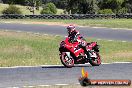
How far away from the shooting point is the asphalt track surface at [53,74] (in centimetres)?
1265

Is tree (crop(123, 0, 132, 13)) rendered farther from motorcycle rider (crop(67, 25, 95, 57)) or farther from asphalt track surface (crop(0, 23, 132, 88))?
motorcycle rider (crop(67, 25, 95, 57))

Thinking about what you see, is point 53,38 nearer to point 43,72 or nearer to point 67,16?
point 43,72

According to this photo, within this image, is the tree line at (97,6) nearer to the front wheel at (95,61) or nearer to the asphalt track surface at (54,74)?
the front wheel at (95,61)

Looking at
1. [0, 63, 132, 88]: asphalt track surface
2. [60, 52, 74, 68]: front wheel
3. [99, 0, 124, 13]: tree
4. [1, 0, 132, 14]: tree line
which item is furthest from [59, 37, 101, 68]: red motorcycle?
[99, 0, 124, 13]: tree

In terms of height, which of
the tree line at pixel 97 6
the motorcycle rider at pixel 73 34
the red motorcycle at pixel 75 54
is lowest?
the tree line at pixel 97 6

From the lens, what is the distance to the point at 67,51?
15242mm

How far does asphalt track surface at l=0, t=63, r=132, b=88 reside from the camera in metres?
12.6

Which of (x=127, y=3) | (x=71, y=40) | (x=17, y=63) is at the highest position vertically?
(x=71, y=40)

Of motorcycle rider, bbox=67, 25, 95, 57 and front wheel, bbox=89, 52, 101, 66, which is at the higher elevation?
motorcycle rider, bbox=67, 25, 95, 57

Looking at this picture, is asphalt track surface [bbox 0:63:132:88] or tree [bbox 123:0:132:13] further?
tree [bbox 123:0:132:13]

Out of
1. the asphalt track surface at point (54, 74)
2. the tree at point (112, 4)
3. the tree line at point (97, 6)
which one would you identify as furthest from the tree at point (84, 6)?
the asphalt track surface at point (54, 74)

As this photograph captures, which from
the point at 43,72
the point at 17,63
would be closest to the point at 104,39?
the point at 17,63

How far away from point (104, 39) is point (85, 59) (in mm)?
16067

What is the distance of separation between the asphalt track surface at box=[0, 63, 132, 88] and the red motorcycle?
0.23 meters
